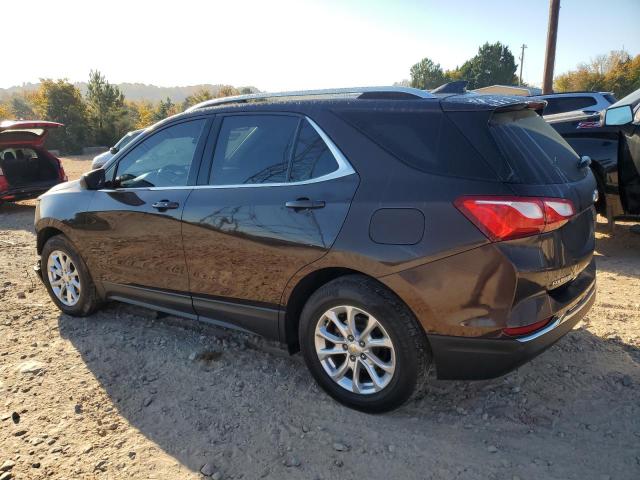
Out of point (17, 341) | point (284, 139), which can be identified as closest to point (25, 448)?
point (17, 341)

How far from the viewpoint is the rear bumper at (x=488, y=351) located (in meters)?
2.32

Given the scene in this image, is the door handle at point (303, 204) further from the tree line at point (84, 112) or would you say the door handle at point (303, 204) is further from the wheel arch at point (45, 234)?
the tree line at point (84, 112)

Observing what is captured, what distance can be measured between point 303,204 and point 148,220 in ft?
4.59

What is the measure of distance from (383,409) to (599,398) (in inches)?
50.5

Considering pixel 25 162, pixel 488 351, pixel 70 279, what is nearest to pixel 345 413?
Result: pixel 488 351

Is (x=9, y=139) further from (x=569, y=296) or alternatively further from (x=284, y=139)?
(x=569, y=296)

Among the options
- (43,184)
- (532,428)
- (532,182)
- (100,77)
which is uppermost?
(100,77)

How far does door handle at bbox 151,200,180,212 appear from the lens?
331cm

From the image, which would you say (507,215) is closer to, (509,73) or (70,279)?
(70,279)

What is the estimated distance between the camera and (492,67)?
226 feet

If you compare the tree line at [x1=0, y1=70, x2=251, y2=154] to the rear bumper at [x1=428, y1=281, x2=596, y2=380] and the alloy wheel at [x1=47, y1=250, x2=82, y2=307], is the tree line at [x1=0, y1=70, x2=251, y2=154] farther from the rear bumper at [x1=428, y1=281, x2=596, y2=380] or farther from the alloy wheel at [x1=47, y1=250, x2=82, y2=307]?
the rear bumper at [x1=428, y1=281, x2=596, y2=380]

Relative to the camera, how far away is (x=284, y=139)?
297cm

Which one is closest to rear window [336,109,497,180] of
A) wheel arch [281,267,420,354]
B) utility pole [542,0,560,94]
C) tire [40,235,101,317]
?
wheel arch [281,267,420,354]

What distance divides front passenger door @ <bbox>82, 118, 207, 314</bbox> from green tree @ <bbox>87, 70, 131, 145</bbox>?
2720 cm
